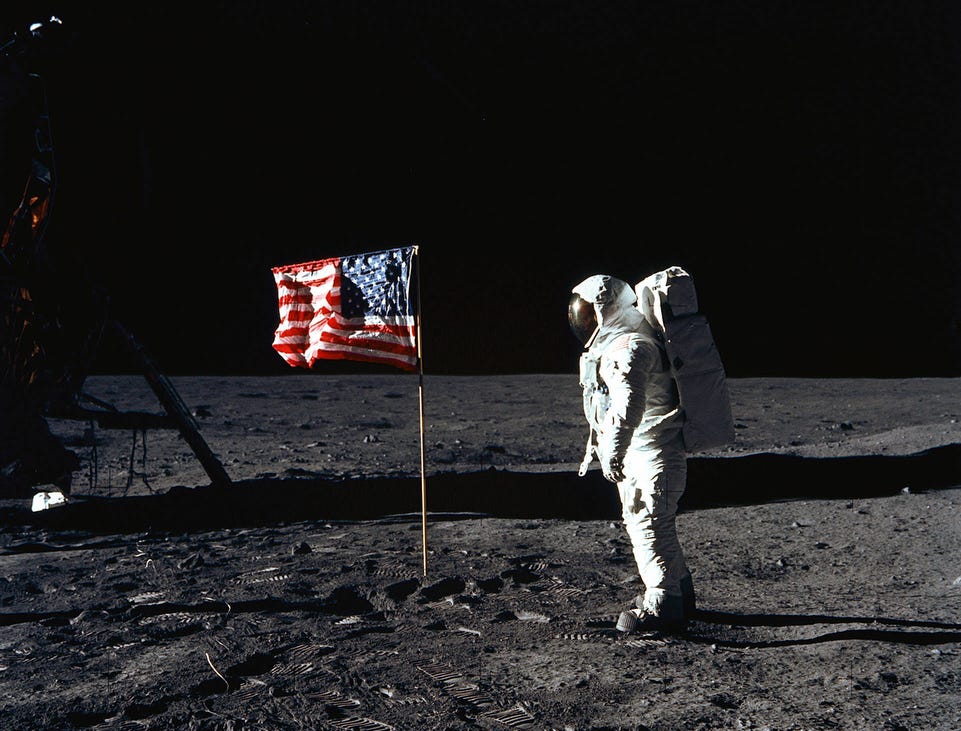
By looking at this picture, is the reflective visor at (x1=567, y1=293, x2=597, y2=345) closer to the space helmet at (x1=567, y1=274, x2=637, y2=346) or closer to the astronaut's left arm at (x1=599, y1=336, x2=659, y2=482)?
the space helmet at (x1=567, y1=274, x2=637, y2=346)

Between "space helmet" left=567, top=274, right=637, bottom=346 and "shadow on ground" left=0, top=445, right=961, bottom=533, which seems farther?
"shadow on ground" left=0, top=445, right=961, bottom=533

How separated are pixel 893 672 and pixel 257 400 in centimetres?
902

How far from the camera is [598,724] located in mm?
2420

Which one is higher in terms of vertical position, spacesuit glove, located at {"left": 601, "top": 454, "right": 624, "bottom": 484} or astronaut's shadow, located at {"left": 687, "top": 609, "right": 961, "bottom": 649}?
spacesuit glove, located at {"left": 601, "top": 454, "right": 624, "bottom": 484}

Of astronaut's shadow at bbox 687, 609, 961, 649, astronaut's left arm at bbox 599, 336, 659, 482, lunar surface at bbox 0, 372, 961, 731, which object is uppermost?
astronaut's left arm at bbox 599, 336, 659, 482

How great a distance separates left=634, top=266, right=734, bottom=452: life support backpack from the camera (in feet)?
10.2

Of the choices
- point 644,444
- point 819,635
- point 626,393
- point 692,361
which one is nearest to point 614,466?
point 644,444

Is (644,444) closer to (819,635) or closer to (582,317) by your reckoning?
(582,317)

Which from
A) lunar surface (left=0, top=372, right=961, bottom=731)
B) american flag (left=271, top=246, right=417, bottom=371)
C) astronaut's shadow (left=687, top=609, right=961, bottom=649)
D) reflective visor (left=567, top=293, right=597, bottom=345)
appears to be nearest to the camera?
lunar surface (left=0, top=372, right=961, bottom=731)

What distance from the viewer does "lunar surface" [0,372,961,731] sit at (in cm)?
258

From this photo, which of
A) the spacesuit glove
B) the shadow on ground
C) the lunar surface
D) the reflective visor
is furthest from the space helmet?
the shadow on ground

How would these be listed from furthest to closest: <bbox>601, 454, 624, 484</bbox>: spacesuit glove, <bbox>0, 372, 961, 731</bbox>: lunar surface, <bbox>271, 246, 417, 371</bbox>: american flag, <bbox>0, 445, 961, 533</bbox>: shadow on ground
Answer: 1. <bbox>0, 445, 961, 533</bbox>: shadow on ground
2. <bbox>271, 246, 417, 371</bbox>: american flag
3. <bbox>601, 454, 624, 484</bbox>: spacesuit glove
4. <bbox>0, 372, 961, 731</bbox>: lunar surface

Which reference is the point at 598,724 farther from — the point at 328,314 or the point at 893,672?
the point at 328,314

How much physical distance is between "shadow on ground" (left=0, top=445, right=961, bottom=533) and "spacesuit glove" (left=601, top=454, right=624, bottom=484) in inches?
79.7
